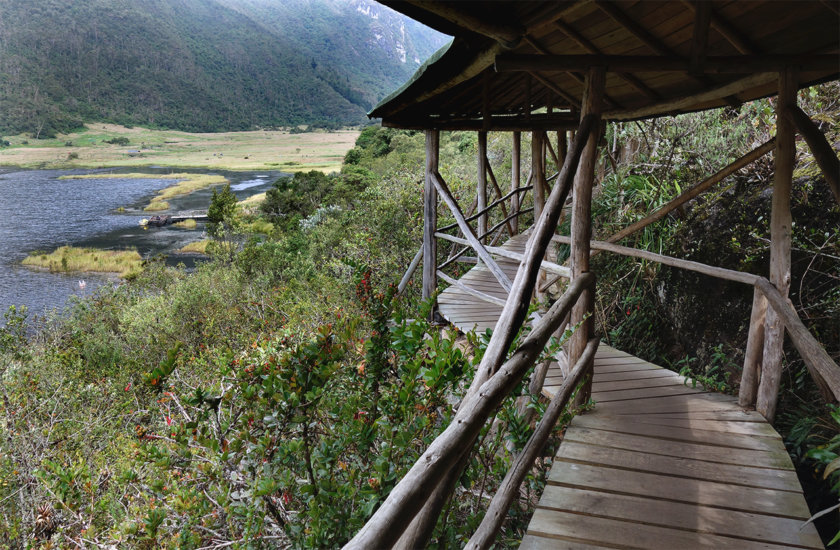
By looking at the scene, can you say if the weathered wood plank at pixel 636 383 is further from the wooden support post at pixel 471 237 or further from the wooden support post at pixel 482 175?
the wooden support post at pixel 482 175

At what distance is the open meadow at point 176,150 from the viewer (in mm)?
67562

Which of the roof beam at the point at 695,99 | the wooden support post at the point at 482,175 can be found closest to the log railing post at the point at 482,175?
the wooden support post at the point at 482,175

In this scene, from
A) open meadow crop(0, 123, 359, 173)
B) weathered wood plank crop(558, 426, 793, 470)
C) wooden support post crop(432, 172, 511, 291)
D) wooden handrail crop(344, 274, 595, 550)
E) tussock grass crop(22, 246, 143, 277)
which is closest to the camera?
wooden handrail crop(344, 274, 595, 550)

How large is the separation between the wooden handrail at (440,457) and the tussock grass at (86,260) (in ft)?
91.2

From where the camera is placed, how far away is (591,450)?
2.47m

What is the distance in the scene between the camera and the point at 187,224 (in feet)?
118

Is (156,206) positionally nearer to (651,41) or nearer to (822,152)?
(651,41)

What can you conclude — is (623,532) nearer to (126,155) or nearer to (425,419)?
(425,419)

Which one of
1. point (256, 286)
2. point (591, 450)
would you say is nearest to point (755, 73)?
point (591, 450)

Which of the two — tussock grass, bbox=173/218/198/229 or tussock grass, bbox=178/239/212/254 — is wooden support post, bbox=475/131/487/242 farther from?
tussock grass, bbox=173/218/198/229

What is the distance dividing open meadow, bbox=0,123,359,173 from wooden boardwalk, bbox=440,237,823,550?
5790 cm

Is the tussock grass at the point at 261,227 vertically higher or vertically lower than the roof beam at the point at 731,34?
lower

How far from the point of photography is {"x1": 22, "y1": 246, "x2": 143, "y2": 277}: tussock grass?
26.5m

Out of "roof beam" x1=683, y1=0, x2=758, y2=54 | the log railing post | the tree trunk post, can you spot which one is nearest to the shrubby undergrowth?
the tree trunk post
